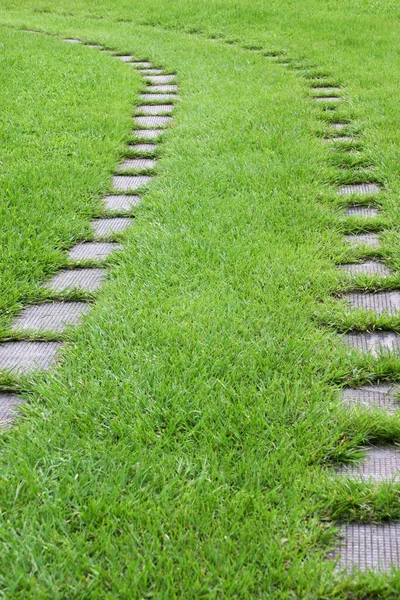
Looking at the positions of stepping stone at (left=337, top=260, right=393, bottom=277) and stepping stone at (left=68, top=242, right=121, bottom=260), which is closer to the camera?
stepping stone at (left=337, top=260, right=393, bottom=277)

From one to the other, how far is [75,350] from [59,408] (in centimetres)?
32

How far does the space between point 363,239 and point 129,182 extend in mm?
1408

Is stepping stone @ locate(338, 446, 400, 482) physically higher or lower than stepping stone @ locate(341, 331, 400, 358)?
higher

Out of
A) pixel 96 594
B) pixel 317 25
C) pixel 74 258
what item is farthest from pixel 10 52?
pixel 96 594

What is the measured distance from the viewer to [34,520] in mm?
1583

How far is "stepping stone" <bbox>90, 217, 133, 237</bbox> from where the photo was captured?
321 cm

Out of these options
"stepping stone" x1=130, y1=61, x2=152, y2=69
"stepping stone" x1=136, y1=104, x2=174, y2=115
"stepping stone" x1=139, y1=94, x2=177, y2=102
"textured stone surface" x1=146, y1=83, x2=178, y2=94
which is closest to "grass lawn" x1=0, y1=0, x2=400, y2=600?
"stepping stone" x1=136, y1=104, x2=174, y2=115

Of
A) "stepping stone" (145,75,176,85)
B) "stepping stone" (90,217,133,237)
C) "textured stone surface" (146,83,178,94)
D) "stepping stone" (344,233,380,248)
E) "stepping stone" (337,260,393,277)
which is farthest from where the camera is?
"stepping stone" (145,75,176,85)

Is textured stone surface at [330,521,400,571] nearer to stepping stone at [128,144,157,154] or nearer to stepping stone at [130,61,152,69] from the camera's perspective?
stepping stone at [128,144,157,154]

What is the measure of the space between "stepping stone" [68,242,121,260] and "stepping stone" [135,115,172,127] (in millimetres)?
1847

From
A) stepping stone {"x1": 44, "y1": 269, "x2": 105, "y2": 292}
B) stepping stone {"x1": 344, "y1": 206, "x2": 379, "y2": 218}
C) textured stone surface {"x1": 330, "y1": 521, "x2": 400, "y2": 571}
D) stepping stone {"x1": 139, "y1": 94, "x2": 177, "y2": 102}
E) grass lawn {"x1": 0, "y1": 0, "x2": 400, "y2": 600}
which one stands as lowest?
stepping stone {"x1": 44, "y1": 269, "x2": 105, "y2": 292}

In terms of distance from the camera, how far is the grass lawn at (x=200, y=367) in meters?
1.51

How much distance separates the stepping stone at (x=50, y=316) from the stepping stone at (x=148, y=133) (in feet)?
6.93

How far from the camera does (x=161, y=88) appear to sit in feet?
18.7
